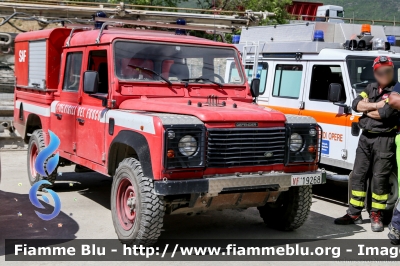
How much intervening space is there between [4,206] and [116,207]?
238cm

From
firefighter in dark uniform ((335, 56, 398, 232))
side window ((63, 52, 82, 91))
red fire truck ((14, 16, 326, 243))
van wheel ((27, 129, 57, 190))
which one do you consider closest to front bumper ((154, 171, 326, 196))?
red fire truck ((14, 16, 326, 243))

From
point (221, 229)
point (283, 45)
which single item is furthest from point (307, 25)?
point (221, 229)

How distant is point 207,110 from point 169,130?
571 mm

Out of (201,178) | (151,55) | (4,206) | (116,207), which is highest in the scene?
(151,55)

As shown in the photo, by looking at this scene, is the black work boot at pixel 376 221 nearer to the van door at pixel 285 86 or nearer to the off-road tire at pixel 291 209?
the off-road tire at pixel 291 209

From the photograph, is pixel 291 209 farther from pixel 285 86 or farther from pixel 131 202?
pixel 285 86

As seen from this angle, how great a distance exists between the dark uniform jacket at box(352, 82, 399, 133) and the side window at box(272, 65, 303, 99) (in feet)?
6.59

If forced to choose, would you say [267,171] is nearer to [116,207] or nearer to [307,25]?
[116,207]

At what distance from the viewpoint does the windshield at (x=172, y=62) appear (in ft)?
21.3

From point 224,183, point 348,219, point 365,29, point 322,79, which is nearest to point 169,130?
point 224,183

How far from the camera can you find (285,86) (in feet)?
29.9

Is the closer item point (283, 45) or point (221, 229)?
point (221, 229)

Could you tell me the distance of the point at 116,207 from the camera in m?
5.95

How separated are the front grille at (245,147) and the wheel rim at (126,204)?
3.05 feet
